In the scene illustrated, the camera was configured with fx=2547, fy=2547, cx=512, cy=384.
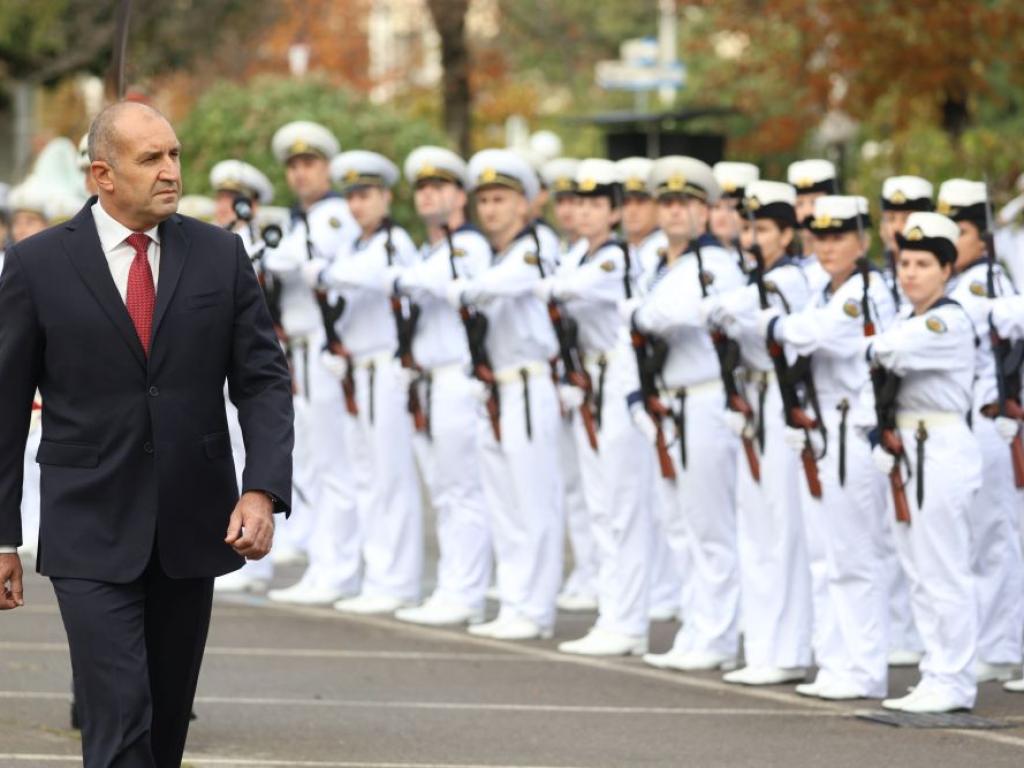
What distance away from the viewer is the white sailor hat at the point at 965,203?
11.2 meters

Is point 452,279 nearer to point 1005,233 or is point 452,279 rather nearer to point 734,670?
point 734,670

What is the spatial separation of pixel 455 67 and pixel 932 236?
14.5 metres

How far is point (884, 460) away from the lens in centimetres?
1002

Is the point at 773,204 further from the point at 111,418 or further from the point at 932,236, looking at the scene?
the point at 111,418

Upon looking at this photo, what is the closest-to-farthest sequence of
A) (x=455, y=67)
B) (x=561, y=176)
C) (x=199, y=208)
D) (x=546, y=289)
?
(x=546, y=289), (x=561, y=176), (x=199, y=208), (x=455, y=67)

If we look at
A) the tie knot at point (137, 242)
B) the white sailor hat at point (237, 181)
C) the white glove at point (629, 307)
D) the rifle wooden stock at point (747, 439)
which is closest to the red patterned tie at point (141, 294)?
the tie knot at point (137, 242)

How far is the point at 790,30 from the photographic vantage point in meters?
22.0

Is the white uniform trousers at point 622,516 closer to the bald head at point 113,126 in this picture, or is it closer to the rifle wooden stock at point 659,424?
the rifle wooden stock at point 659,424

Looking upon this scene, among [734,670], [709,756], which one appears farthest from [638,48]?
[709,756]

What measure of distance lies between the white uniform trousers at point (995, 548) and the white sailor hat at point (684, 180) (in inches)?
64.6

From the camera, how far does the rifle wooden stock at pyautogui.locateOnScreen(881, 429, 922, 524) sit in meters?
10.0

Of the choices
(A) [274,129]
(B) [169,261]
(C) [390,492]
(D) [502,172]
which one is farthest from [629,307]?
(A) [274,129]

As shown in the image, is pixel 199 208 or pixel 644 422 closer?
pixel 644 422

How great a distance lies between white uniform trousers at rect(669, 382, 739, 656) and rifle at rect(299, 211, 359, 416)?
2.74m
